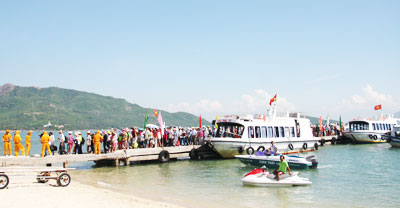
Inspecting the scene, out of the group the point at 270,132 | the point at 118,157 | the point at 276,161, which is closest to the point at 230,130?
the point at 270,132

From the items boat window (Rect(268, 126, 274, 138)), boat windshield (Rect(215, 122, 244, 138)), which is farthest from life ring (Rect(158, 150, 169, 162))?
boat window (Rect(268, 126, 274, 138))

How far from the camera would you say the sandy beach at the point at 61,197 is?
12.7m

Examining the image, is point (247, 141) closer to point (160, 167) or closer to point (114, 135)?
point (160, 167)

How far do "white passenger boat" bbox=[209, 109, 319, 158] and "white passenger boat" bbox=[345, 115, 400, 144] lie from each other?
Answer: 609 inches

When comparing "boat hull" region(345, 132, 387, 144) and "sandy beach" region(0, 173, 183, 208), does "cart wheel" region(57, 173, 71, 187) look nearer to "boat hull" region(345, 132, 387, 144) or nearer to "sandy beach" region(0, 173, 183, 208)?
"sandy beach" region(0, 173, 183, 208)

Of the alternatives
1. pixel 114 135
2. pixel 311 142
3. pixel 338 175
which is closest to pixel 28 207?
pixel 114 135

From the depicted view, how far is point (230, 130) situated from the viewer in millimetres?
28938

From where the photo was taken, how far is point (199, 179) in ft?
67.4

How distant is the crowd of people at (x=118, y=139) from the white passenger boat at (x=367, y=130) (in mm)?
24343

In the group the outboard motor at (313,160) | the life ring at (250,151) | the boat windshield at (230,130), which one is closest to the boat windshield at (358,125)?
the life ring at (250,151)

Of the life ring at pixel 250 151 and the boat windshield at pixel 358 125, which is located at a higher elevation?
the boat windshield at pixel 358 125

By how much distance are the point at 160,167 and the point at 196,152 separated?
5.27 m

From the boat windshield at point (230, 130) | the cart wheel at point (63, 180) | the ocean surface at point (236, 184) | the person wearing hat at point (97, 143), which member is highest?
the boat windshield at point (230, 130)

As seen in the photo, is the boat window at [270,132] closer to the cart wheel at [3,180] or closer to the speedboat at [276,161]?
the speedboat at [276,161]
